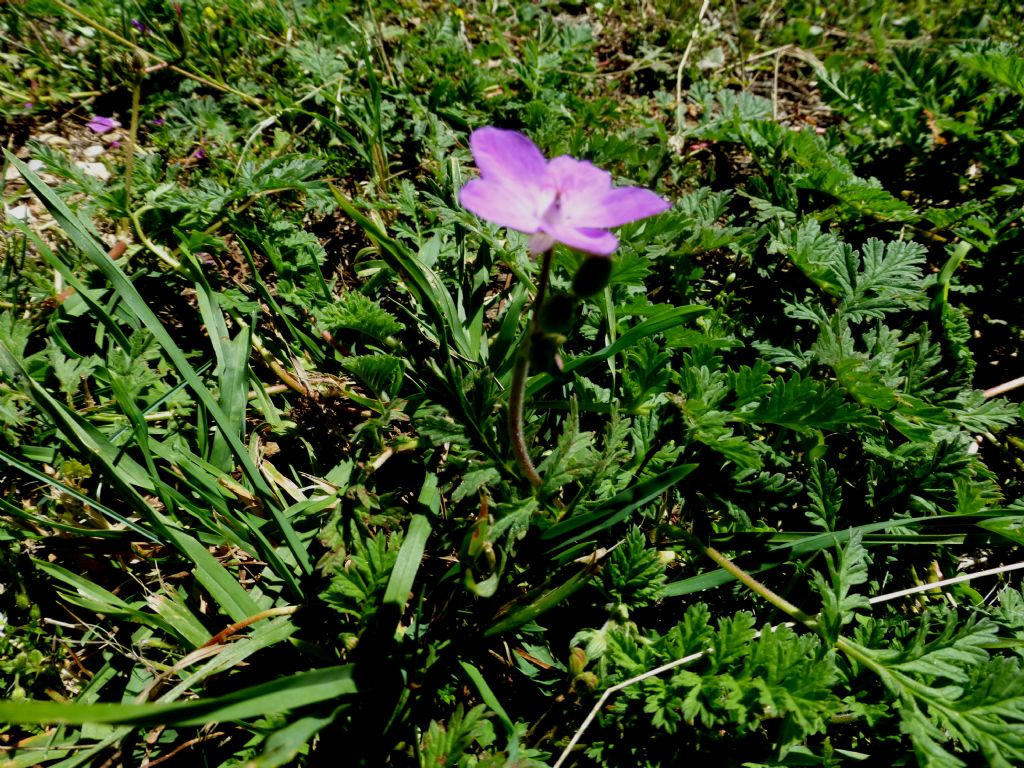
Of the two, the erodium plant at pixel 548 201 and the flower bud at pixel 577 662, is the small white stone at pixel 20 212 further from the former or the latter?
the flower bud at pixel 577 662

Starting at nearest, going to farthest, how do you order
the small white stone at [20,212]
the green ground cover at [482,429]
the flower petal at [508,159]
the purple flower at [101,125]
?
1. the flower petal at [508,159]
2. the green ground cover at [482,429]
3. the small white stone at [20,212]
4. the purple flower at [101,125]

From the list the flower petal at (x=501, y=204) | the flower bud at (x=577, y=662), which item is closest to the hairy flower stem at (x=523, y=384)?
the flower petal at (x=501, y=204)

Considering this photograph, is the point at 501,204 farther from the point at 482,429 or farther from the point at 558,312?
the point at 482,429

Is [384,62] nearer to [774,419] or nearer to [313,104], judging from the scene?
[313,104]

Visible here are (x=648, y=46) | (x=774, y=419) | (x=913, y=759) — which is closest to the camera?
(x=913, y=759)

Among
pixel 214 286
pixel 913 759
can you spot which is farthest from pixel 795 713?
pixel 214 286

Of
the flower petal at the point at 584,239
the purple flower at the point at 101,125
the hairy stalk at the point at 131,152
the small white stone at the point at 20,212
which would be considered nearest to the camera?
the flower petal at the point at 584,239
